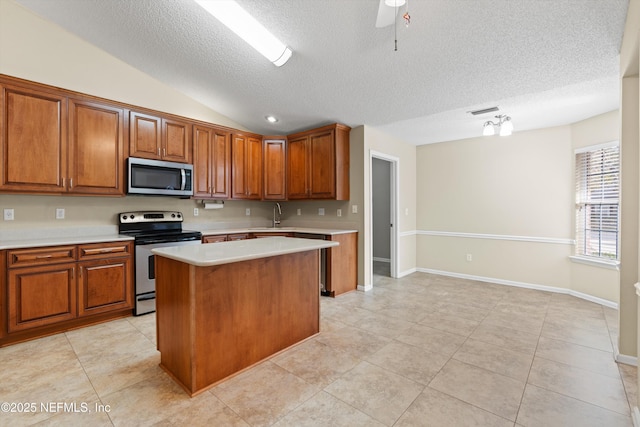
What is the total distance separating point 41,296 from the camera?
2637mm

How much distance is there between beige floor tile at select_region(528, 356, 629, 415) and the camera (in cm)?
177

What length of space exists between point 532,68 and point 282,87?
8.40ft

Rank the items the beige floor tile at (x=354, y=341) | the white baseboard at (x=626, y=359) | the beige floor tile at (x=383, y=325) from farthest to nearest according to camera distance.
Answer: the beige floor tile at (x=383, y=325)
the beige floor tile at (x=354, y=341)
the white baseboard at (x=626, y=359)

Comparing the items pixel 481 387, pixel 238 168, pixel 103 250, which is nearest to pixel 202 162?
pixel 238 168

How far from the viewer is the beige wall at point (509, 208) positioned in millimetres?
3953

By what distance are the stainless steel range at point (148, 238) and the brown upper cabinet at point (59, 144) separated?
0.46 meters

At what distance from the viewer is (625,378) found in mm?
2008

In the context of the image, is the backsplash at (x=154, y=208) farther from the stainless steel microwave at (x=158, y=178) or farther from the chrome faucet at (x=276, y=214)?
the stainless steel microwave at (x=158, y=178)

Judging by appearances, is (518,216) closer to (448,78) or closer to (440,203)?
(440,203)

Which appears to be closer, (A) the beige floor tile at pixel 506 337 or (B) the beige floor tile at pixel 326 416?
(B) the beige floor tile at pixel 326 416

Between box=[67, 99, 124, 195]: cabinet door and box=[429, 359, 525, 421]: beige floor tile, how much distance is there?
12.3 ft

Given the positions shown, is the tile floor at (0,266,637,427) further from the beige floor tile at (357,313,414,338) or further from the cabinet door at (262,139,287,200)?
the cabinet door at (262,139,287,200)

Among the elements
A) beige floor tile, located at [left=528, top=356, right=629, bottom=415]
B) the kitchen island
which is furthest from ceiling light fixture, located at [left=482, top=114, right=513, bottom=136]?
the kitchen island

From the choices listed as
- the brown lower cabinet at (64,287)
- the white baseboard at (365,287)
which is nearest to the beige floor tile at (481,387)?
the white baseboard at (365,287)
